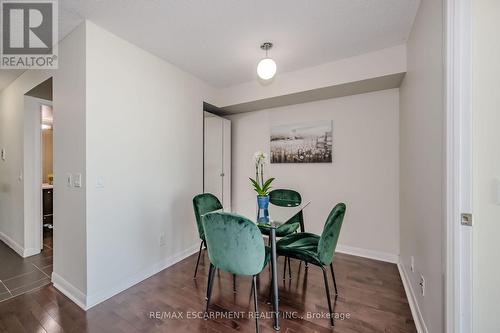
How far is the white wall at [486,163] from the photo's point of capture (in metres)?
1.02

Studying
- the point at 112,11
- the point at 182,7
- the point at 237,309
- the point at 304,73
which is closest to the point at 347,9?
the point at 304,73

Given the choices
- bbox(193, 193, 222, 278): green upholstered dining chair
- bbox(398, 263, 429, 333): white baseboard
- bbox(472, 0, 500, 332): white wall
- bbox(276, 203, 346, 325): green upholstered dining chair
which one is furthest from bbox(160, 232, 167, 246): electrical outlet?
bbox(472, 0, 500, 332): white wall

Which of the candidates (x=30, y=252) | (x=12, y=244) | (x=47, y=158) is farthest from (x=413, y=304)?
(x=47, y=158)

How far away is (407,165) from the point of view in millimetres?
2148

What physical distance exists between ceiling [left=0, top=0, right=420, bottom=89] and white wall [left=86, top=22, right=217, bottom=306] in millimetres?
221

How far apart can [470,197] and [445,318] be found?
2.14ft

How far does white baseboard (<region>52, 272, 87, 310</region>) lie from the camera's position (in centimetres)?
187

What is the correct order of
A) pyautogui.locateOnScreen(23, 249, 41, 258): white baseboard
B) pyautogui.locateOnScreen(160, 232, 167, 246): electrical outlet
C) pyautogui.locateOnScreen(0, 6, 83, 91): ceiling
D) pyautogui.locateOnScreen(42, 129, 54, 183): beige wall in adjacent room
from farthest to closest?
pyautogui.locateOnScreen(42, 129, 54, 183): beige wall in adjacent room, pyautogui.locateOnScreen(23, 249, 41, 258): white baseboard, pyautogui.locateOnScreen(160, 232, 167, 246): electrical outlet, pyautogui.locateOnScreen(0, 6, 83, 91): ceiling

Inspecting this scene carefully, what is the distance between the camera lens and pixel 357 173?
9.56 feet

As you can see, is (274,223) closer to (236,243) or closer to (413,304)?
(236,243)

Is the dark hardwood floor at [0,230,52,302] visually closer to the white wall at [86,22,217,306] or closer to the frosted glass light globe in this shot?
the white wall at [86,22,217,306]

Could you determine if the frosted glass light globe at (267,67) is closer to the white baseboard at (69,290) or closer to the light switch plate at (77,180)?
the light switch plate at (77,180)

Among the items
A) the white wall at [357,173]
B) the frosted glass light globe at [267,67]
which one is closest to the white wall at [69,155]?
the frosted glass light globe at [267,67]

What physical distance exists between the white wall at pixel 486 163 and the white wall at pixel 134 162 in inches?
102
